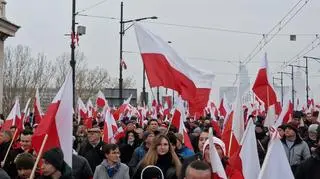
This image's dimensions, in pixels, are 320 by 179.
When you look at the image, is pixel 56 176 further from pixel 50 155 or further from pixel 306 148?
pixel 306 148

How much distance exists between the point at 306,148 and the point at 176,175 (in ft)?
11.0

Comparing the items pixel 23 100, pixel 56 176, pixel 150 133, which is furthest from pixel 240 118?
pixel 23 100

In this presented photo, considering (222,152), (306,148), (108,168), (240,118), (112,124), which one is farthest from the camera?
(112,124)

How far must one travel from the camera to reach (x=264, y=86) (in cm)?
Result: 1234

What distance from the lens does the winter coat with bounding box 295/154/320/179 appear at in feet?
20.1

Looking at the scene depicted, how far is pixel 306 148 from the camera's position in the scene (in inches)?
379

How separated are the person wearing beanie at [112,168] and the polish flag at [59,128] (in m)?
1.33

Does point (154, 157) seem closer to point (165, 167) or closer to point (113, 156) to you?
point (165, 167)

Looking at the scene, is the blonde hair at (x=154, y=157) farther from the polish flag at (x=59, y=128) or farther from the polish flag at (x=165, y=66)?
the polish flag at (x=165, y=66)

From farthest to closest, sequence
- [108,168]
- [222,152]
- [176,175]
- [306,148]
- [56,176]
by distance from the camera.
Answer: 1. [306,148]
2. [108,168]
3. [176,175]
4. [222,152]
5. [56,176]

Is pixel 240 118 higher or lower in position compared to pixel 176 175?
higher

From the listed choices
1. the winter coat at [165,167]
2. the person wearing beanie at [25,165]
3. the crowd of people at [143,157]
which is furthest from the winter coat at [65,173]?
the winter coat at [165,167]

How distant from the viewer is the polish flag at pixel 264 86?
12.2m

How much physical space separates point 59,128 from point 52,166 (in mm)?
762
